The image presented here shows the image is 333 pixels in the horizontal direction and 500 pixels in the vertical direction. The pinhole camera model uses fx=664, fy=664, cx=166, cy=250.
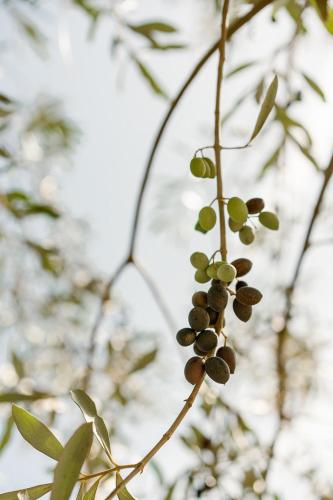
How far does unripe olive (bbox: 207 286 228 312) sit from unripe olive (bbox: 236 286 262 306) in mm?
47

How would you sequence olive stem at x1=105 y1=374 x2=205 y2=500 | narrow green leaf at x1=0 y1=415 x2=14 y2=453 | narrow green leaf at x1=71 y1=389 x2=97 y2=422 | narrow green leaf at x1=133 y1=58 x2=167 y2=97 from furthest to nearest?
narrow green leaf at x1=133 y1=58 x2=167 y2=97 → narrow green leaf at x1=0 y1=415 x2=14 y2=453 → narrow green leaf at x1=71 y1=389 x2=97 y2=422 → olive stem at x1=105 y1=374 x2=205 y2=500

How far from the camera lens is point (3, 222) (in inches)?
90.7

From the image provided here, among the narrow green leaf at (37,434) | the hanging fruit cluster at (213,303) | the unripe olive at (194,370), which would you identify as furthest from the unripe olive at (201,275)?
the narrow green leaf at (37,434)

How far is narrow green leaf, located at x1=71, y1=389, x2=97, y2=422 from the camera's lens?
2.08 feet

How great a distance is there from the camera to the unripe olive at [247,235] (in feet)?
2.27

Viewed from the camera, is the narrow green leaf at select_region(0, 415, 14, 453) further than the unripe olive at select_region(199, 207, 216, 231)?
Yes

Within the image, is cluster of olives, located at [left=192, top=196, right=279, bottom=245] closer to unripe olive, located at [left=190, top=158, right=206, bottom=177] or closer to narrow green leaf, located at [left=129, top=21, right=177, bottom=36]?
unripe olive, located at [left=190, top=158, right=206, bottom=177]

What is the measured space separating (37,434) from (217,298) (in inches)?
10.1

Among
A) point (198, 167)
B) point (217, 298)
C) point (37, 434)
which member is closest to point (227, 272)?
point (217, 298)

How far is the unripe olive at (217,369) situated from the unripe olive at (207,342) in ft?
0.03

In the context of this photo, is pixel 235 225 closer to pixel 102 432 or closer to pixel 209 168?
pixel 209 168

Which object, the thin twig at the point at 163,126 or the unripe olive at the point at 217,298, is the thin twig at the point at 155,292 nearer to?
the thin twig at the point at 163,126

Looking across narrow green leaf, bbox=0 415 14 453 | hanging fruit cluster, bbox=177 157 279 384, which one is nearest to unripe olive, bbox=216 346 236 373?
hanging fruit cluster, bbox=177 157 279 384

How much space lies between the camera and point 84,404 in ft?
2.10
